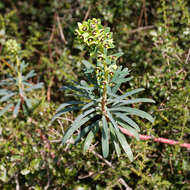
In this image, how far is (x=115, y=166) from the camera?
1.89 meters

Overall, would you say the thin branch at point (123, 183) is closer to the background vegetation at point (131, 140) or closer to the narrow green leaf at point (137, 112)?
the background vegetation at point (131, 140)

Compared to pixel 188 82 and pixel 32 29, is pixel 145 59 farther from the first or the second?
pixel 32 29

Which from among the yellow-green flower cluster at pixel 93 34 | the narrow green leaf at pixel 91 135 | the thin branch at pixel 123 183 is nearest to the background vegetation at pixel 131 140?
the thin branch at pixel 123 183

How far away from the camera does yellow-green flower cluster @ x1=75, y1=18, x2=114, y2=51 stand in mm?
1150

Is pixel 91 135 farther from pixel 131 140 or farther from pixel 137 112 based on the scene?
pixel 131 140

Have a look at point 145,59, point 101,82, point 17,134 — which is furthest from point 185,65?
point 17,134

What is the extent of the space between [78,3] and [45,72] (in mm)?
968

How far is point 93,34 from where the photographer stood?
1.15 metres

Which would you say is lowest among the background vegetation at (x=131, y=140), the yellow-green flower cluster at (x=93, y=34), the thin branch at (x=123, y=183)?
the thin branch at (x=123, y=183)

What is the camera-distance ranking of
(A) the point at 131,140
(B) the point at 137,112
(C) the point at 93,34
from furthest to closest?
(A) the point at 131,140 < (B) the point at 137,112 < (C) the point at 93,34

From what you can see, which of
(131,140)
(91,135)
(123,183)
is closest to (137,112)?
(91,135)

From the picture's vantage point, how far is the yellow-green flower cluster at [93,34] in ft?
3.77

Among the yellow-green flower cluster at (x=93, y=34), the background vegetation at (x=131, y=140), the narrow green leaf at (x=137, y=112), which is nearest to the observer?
the yellow-green flower cluster at (x=93, y=34)

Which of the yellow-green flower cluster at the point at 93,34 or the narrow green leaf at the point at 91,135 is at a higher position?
the yellow-green flower cluster at the point at 93,34
